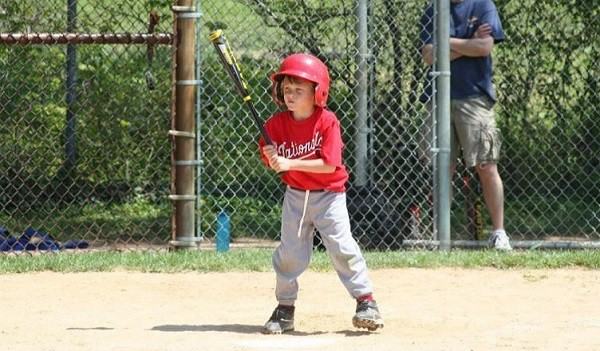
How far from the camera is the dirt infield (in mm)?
6254

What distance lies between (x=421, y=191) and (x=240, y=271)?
1.81 m

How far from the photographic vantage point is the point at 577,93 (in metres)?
11.0

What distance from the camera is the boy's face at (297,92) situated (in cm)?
638

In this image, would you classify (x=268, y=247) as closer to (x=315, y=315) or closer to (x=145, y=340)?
(x=315, y=315)

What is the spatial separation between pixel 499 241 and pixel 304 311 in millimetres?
2752

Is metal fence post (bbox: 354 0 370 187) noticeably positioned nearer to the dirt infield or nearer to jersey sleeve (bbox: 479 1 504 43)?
jersey sleeve (bbox: 479 1 504 43)

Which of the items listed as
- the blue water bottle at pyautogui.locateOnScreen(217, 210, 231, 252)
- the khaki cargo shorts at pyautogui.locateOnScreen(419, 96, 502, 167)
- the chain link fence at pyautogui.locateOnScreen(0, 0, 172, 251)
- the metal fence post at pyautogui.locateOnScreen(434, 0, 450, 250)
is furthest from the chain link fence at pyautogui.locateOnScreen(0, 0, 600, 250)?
the blue water bottle at pyautogui.locateOnScreen(217, 210, 231, 252)

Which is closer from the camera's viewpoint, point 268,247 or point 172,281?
point 172,281

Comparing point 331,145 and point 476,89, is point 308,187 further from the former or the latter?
point 476,89

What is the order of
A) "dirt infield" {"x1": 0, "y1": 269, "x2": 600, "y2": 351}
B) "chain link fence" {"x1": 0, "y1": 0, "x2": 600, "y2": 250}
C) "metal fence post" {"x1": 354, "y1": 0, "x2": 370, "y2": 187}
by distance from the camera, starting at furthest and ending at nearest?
"chain link fence" {"x1": 0, "y1": 0, "x2": 600, "y2": 250} < "metal fence post" {"x1": 354, "y1": 0, "x2": 370, "y2": 187} < "dirt infield" {"x1": 0, "y1": 269, "x2": 600, "y2": 351}

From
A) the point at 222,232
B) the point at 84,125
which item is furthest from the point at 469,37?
the point at 84,125

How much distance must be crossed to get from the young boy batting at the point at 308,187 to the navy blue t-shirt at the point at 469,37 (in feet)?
11.0

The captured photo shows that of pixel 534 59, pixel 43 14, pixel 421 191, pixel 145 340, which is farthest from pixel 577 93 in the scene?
pixel 145 340

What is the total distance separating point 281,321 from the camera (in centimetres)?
660
